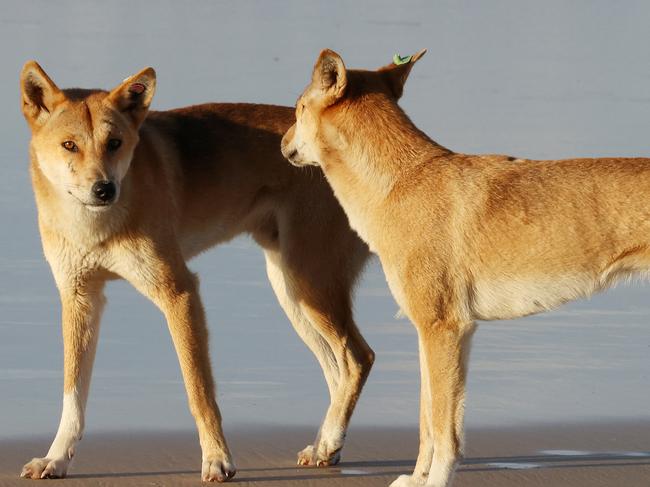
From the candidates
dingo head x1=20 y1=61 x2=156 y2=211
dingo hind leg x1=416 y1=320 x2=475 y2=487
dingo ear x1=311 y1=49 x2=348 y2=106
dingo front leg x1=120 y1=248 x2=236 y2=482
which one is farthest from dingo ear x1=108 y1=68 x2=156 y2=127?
dingo hind leg x1=416 y1=320 x2=475 y2=487

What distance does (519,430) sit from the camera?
8.91m

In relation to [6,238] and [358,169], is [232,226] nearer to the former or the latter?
[358,169]

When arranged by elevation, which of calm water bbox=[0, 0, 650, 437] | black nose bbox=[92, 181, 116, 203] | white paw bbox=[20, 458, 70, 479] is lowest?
calm water bbox=[0, 0, 650, 437]

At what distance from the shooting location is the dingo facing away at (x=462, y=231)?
24.0 ft

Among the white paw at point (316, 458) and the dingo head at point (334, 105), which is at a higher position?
the dingo head at point (334, 105)

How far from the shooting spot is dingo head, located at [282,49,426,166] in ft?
26.1

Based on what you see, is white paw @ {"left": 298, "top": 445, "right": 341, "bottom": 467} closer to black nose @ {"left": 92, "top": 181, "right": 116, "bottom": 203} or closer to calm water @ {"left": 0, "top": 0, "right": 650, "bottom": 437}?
calm water @ {"left": 0, "top": 0, "right": 650, "bottom": 437}

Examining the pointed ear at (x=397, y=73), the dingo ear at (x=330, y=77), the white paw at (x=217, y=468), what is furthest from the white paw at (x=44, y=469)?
the pointed ear at (x=397, y=73)

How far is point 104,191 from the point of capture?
313 inches

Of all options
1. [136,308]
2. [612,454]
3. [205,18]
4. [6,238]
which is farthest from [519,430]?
[205,18]

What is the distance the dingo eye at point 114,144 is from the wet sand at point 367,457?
1592 millimetres

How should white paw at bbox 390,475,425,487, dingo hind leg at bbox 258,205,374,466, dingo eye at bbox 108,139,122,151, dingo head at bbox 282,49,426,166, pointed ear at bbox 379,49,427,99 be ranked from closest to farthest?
1. white paw at bbox 390,475,425,487
2. dingo head at bbox 282,49,426,166
3. dingo eye at bbox 108,139,122,151
4. pointed ear at bbox 379,49,427,99
5. dingo hind leg at bbox 258,205,374,466

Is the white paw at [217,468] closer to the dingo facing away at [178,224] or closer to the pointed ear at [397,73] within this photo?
the dingo facing away at [178,224]

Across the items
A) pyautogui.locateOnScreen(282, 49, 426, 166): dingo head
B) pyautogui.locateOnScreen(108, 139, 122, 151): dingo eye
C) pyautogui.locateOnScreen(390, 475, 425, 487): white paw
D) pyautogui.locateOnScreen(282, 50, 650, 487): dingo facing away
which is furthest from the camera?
pyautogui.locateOnScreen(108, 139, 122, 151): dingo eye
